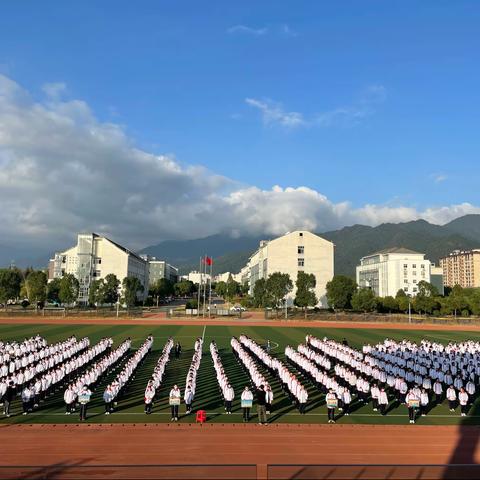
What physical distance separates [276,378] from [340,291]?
62.5 m

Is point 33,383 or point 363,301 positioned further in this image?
point 363,301

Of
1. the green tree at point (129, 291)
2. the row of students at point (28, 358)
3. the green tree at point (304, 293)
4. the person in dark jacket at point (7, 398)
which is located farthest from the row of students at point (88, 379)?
the green tree at point (129, 291)

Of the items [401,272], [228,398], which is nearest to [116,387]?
[228,398]

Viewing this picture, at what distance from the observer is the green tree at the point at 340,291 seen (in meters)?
86.0

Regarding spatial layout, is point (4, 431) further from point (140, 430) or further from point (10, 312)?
point (10, 312)

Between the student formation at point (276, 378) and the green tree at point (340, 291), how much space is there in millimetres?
52198

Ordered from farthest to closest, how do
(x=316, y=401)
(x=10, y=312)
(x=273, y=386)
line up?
(x=10, y=312), (x=273, y=386), (x=316, y=401)

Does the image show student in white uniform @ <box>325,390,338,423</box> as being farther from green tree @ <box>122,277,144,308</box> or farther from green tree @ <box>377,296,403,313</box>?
green tree @ <box>377,296,403,313</box>

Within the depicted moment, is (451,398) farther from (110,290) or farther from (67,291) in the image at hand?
(110,290)

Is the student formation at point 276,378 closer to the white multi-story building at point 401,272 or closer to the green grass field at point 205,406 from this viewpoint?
the green grass field at point 205,406

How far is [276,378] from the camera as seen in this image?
1017 inches

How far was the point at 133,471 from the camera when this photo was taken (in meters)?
9.73

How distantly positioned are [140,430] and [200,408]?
12.7ft

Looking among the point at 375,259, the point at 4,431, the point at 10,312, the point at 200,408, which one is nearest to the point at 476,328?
the point at 200,408
